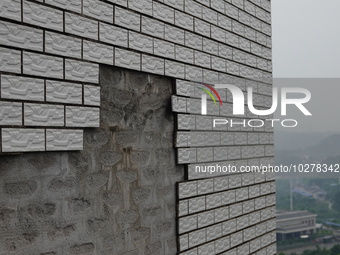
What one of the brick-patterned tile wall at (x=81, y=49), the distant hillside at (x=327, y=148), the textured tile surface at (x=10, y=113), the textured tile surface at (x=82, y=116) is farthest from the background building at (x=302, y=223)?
the textured tile surface at (x=10, y=113)

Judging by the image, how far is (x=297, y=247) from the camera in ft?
27.7

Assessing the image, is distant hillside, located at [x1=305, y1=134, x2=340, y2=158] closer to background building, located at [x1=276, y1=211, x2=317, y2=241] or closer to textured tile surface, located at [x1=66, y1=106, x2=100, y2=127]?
background building, located at [x1=276, y1=211, x2=317, y2=241]

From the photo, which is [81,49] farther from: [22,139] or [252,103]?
[252,103]

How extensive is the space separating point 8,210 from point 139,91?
1.22 meters

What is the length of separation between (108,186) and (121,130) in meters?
0.37

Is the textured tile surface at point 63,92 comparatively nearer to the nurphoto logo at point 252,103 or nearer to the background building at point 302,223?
the nurphoto logo at point 252,103

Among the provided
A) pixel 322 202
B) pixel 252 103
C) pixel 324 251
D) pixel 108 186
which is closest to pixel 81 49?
pixel 108 186

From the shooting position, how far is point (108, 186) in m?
2.71

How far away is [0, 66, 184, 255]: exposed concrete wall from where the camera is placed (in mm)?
2193

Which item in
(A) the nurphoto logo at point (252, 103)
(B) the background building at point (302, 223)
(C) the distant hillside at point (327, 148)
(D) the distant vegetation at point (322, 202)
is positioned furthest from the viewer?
(B) the background building at point (302, 223)

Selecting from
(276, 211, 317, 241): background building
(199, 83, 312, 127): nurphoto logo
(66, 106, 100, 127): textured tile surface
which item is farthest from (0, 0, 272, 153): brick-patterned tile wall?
(276, 211, 317, 241): background building

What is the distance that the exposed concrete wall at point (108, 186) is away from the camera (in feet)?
7.20

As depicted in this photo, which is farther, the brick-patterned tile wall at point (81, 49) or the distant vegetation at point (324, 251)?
the distant vegetation at point (324, 251)

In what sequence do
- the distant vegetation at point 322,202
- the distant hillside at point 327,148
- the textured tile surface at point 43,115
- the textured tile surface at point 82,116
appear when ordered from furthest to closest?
the distant vegetation at point 322,202 → the distant hillside at point 327,148 → the textured tile surface at point 82,116 → the textured tile surface at point 43,115
